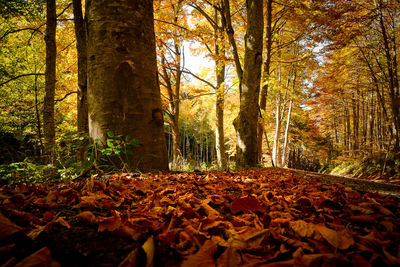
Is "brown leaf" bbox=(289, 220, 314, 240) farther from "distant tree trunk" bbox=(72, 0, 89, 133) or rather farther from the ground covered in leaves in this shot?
"distant tree trunk" bbox=(72, 0, 89, 133)

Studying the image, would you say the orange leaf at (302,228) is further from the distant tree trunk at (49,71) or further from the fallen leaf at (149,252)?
the distant tree trunk at (49,71)

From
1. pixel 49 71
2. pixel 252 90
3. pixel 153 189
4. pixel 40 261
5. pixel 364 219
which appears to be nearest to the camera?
pixel 40 261

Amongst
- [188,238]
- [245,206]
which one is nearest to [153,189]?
[245,206]

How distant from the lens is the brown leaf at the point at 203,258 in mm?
452

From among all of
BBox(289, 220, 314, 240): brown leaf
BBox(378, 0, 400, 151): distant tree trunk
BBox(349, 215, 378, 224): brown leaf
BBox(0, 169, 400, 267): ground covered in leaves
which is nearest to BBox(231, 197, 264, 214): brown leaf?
BBox(0, 169, 400, 267): ground covered in leaves

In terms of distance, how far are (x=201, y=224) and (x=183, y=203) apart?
29cm

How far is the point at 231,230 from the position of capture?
668mm

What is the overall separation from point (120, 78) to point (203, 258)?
234cm

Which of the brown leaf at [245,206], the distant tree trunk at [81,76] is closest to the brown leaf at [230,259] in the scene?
the brown leaf at [245,206]

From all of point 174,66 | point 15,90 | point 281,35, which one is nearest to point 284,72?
point 281,35

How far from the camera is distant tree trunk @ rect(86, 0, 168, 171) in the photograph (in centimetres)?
231

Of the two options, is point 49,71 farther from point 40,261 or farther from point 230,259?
point 230,259

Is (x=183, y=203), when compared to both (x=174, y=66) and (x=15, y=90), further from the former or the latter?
(x=15, y=90)

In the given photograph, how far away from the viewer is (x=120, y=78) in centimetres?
233
